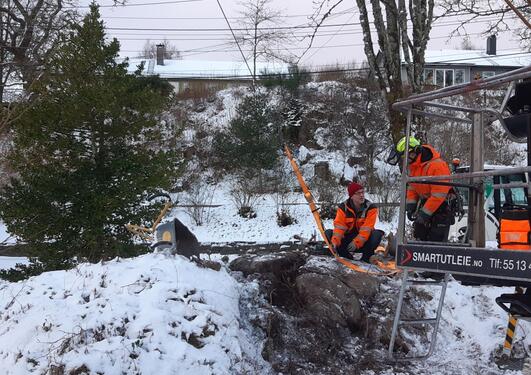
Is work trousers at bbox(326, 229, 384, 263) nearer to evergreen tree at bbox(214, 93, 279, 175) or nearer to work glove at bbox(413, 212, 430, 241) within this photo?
work glove at bbox(413, 212, 430, 241)

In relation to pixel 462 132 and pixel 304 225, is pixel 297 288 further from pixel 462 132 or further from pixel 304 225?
pixel 462 132

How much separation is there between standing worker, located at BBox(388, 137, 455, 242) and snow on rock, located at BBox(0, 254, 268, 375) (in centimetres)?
210

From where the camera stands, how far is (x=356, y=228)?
24.1 feet

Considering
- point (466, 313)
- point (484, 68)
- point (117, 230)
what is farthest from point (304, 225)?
point (484, 68)

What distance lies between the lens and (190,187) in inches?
779

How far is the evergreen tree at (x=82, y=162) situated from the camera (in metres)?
9.07

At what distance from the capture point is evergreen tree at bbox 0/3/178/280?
29.8ft

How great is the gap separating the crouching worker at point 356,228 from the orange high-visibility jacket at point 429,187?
1.22 meters

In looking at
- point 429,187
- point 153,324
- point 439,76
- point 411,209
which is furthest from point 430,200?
point 439,76

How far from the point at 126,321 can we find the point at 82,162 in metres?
5.34

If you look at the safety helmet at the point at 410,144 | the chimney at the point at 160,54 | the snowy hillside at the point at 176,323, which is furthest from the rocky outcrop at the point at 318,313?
the chimney at the point at 160,54

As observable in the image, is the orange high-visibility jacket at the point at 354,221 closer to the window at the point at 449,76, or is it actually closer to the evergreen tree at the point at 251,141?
the evergreen tree at the point at 251,141

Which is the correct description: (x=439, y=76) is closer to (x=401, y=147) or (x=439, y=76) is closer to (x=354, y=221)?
(x=354, y=221)

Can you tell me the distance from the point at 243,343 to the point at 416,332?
1969 millimetres
